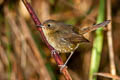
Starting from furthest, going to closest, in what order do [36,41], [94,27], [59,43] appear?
[36,41] → [59,43] → [94,27]

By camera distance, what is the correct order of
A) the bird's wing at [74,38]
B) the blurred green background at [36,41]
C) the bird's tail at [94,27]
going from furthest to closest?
the blurred green background at [36,41] < the bird's wing at [74,38] < the bird's tail at [94,27]

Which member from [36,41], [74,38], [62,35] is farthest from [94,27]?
[36,41]

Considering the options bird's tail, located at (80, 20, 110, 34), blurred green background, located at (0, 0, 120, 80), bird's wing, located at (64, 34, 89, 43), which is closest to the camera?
bird's tail, located at (80, 20, 110, 34)

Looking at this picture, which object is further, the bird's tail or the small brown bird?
the small brown bird

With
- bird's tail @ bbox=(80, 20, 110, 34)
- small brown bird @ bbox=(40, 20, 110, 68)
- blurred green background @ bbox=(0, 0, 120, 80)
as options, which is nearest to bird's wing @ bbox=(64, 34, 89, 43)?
small brown bird @ bbox=(40, 20, 110, 68)

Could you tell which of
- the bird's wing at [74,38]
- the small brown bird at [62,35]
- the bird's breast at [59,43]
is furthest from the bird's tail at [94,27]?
the bird's breast at [59,43]

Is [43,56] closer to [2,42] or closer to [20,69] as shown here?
[20,69]

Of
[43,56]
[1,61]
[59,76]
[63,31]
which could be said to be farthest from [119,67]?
[1,61]

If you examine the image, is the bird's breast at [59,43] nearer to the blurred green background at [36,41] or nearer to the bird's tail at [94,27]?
the bird's tail at [94,27]

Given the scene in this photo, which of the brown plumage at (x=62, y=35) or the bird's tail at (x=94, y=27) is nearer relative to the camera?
the bird's tail at (x=94, y=27)

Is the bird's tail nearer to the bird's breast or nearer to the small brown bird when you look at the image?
the small brown bird

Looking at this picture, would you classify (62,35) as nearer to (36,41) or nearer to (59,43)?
Result: (59,43)

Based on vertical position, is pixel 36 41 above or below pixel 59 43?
Result: above
